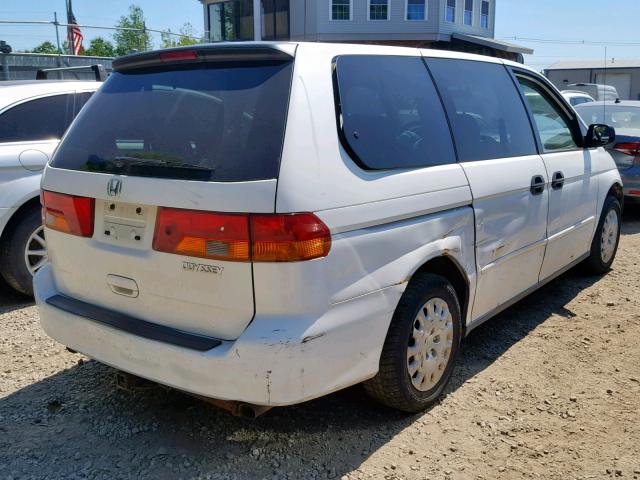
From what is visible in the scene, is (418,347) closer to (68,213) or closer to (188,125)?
(188,125)

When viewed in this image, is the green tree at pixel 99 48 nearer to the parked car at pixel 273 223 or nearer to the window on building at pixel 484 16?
the window on building at pixel 484 16

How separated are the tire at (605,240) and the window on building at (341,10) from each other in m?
26.3

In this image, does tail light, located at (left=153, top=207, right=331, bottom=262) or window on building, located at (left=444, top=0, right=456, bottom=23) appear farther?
window on building, located at (left=444, top=0, right=456, bottom=23)

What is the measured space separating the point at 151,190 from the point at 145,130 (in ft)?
1.23

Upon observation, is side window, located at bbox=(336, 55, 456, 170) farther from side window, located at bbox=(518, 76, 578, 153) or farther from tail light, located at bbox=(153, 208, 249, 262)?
side window, located at bbox=(518, 76, 578, 153)

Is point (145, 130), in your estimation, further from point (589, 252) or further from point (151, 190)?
point (589, 252)

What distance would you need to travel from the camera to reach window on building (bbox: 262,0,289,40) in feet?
101

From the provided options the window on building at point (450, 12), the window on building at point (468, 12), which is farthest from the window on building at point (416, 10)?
the window on building at point (468, 12)

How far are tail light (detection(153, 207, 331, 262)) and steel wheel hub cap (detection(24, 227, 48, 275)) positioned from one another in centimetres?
303

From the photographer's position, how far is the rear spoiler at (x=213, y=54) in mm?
2689

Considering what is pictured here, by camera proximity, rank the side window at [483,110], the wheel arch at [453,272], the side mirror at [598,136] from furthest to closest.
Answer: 1. the side mirror at [598,136]
2. the side window at [483,110]
3. the wheel arch at [453,272]

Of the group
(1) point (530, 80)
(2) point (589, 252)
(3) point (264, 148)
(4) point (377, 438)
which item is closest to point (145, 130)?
(3) point (264, 148)

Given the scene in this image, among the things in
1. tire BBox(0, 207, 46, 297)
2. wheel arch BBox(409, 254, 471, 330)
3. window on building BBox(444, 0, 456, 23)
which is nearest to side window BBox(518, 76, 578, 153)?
wheel arch BBox(409, 254, 471, 330)

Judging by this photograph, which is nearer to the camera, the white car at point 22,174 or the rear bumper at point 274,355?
the rear bumper at point 274,355
